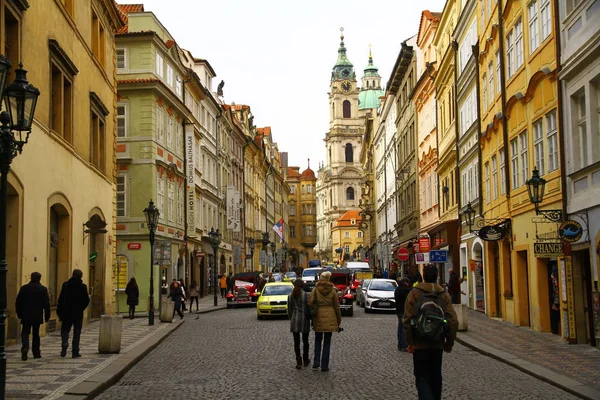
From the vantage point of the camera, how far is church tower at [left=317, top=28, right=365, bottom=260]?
163250 millimetres

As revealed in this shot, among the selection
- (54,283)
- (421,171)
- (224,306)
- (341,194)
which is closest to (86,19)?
(54,283)

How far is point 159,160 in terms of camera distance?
41500 mm

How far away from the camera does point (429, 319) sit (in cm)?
923

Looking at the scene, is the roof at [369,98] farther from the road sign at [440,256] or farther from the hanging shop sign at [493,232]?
the hanging shop sign at [493,232]

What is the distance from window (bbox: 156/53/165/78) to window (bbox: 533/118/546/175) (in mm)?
24144

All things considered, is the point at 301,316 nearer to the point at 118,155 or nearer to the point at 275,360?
the point at 275,360

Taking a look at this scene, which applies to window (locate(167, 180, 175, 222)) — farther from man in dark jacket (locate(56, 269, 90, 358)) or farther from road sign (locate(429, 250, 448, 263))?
man in dark jacket (locate(56, 269, 90, 358))

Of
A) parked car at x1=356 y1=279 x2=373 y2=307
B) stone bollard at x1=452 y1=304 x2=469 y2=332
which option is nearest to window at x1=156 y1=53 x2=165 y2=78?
parked car at x1=356 y1=279 x2=373 y2=307

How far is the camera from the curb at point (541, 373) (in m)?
11.8

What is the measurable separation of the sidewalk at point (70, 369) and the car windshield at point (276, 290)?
31.3 ft

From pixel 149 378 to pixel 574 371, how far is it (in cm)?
719

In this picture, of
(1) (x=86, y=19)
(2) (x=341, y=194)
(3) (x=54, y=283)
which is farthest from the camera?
(2) (x=341, y=194)

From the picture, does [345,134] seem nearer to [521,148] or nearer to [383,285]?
[383,285]

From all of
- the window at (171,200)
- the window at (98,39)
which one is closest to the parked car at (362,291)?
the window at (171,200)
